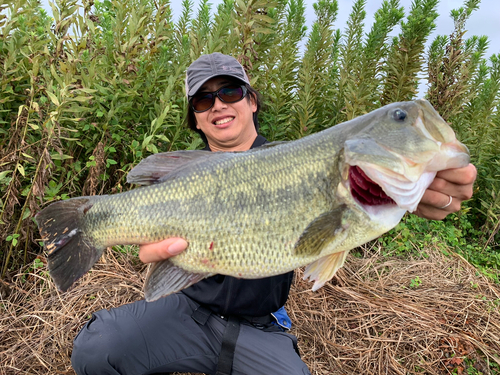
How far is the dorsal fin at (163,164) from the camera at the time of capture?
2.03 m

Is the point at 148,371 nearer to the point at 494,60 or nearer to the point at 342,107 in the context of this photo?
the point at 342,107

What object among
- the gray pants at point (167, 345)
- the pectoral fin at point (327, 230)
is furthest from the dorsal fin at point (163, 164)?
the gray pants at point (167, 345)

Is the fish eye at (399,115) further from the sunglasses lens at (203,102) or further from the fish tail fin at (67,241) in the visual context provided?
the fish tail fin at (67,241)

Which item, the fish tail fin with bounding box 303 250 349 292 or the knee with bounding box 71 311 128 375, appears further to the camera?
the knee with bounding box 71 311 128 375

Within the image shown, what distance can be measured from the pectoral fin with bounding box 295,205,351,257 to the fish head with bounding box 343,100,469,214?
12cm

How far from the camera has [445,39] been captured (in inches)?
197

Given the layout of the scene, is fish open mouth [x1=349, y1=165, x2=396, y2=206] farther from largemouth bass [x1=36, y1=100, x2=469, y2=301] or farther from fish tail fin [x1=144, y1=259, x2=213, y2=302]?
fish tail fin [x1=144, y1=259, x2=213, y2=302]

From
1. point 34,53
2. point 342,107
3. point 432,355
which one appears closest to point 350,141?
point 432,355

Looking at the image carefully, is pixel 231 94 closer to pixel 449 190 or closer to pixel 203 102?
pixel 203 102

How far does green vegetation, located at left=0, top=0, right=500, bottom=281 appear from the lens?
327 cm

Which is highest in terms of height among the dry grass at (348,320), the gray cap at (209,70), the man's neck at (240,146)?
the gray cap at (209,70)

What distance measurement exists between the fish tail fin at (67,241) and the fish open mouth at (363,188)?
4.72 ft

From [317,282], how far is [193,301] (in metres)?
1.10

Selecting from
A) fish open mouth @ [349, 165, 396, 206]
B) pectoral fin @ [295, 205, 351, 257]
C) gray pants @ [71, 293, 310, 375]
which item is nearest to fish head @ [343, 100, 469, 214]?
fish open mouth @ [349, 165, 396, 206]
